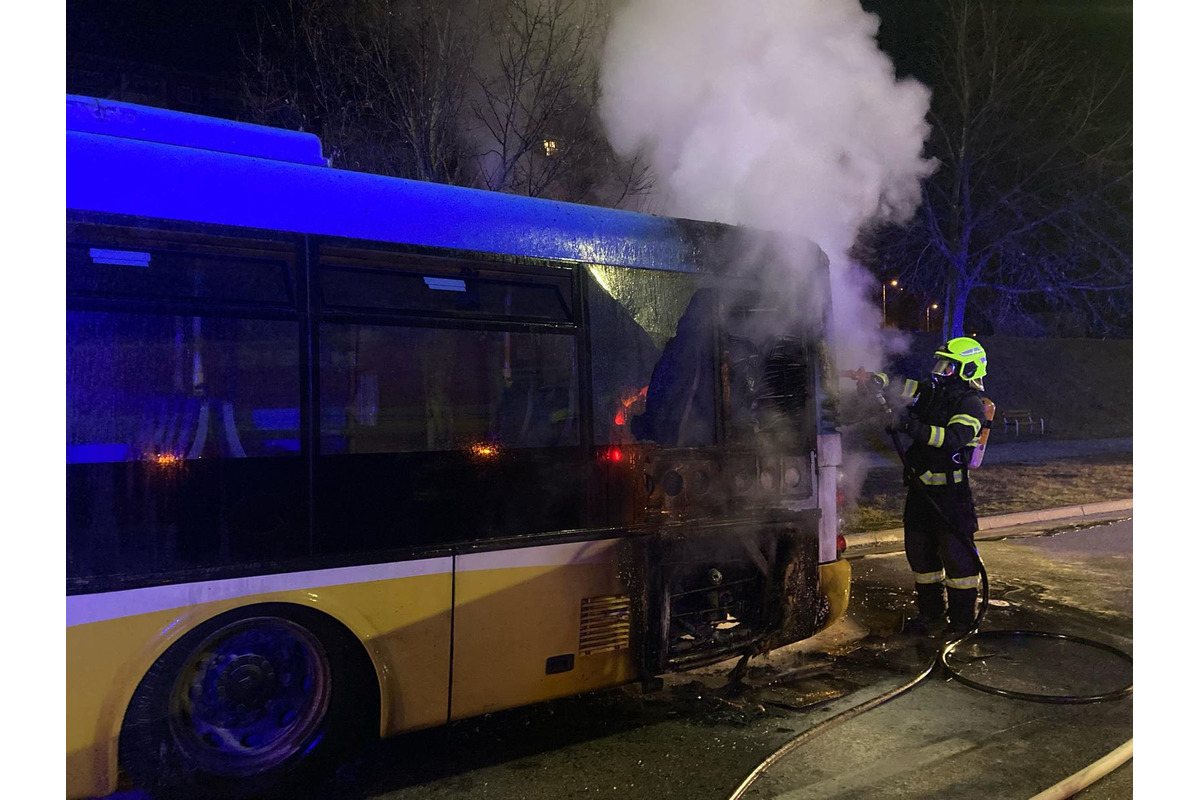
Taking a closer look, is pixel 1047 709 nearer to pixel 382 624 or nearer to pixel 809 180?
pixel 382 624

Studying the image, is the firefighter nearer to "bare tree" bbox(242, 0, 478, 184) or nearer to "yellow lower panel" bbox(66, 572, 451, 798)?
"yellow lower panel" bbox(66, 572, 451, 798)

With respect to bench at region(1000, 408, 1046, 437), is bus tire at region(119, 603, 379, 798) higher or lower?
lower

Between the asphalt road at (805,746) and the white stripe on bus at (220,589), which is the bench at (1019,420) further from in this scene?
the white stripe on bus at (220,589)

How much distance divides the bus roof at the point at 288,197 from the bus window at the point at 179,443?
0.50 metres

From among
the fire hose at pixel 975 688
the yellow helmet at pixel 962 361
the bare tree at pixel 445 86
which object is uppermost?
the bare tree at pixel 445 86

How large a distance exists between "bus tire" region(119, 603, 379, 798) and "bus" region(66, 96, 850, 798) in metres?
0.01

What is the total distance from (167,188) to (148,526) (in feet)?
4.60

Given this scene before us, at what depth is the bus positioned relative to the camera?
118 inches

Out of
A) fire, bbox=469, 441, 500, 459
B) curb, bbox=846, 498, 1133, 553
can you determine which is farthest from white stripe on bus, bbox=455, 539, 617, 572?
curb, bbox=846, 498, 1133, 553

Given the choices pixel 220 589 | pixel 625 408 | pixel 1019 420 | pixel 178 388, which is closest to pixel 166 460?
pixel 178 388

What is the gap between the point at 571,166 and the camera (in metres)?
9.64

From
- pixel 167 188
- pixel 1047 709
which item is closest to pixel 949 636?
pixel 1047 709

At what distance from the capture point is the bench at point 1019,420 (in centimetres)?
1967

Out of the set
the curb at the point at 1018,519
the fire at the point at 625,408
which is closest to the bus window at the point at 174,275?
the fire at the point at 625,408
